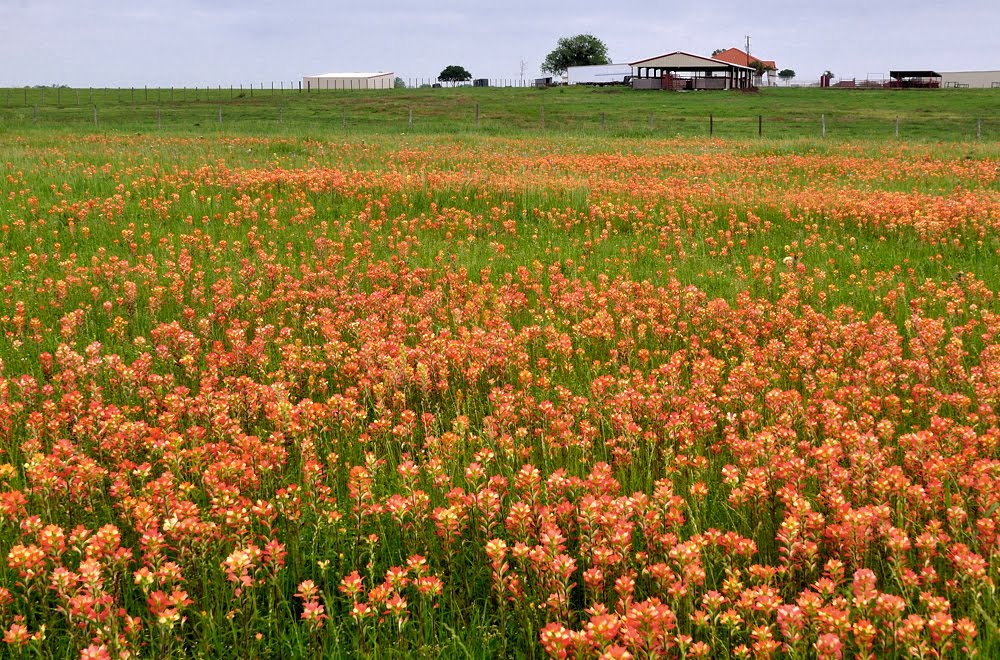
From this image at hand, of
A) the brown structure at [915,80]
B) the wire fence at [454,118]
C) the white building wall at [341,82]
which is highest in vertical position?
the white building wall at [341,82]

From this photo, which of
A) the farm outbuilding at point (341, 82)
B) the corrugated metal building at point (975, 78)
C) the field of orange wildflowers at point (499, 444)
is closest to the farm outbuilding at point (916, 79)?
the corrugated metal building at point (975, 78)

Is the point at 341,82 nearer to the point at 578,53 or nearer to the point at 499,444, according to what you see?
the point at 578,53

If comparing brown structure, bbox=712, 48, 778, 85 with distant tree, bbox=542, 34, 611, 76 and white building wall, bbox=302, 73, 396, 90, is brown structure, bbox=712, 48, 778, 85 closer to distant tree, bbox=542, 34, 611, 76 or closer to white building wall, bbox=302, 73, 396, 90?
distant tree, bbox=542, 34, 611, 76

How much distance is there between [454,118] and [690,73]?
216ft

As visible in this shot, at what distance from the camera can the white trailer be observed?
11819cm

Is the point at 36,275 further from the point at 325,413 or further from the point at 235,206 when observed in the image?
the point at 325,413

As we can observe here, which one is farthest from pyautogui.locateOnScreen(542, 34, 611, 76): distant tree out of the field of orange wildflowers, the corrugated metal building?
the field of orange wildflowers

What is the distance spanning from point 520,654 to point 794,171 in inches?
805

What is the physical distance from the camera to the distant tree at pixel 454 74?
17025 centimetres

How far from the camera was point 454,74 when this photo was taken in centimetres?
17150

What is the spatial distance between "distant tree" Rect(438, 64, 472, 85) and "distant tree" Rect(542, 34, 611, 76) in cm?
2218

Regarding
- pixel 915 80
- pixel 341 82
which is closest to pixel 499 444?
pixel 915 80

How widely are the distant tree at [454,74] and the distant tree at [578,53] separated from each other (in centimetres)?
2218

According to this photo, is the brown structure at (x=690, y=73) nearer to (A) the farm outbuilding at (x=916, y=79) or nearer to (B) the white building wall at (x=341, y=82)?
(A) the farm outbuilding at (x=916, y=79)
